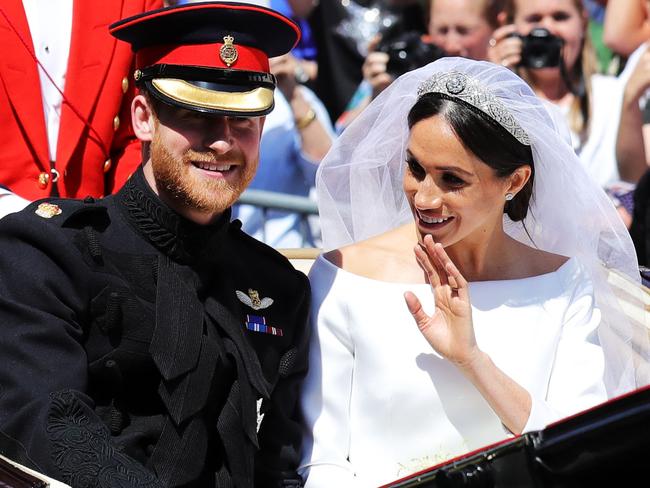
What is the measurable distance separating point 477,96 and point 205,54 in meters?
0.70

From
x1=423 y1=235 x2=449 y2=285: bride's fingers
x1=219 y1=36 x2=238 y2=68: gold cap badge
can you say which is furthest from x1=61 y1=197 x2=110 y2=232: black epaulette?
x1=423 y1=235 x2=449 y2=285: bride's fingers

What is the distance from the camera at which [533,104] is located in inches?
114

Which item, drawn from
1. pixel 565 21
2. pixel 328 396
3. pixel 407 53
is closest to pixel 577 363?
pixel 328 396

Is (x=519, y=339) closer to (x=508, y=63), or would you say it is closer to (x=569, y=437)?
(x=569, y=437)

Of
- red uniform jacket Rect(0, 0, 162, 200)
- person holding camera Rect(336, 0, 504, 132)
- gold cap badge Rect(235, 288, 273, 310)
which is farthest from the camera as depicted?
person holding camera Rect(336, 0, 504, 132)

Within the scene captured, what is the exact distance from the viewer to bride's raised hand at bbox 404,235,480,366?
104 inches

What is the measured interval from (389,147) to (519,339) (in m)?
0.62

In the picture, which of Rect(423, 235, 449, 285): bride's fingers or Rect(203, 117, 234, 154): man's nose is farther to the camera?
Rect(423, 235, 449, 285): bride's fingers

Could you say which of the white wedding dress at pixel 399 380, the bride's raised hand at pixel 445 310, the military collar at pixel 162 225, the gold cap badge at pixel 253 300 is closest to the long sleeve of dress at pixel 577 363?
the white wedding dress at pixel 399 380

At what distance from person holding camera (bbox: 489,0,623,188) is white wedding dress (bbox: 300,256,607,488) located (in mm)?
1883

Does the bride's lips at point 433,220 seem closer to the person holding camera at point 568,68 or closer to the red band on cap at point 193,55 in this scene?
the red band on cap at point 193,55

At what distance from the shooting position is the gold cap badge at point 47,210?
2410 millimetres

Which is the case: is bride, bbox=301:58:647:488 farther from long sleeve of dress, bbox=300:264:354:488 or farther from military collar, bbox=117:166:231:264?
military collar, bbox=117:166:231:264

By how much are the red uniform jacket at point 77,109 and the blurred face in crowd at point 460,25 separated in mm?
1916
